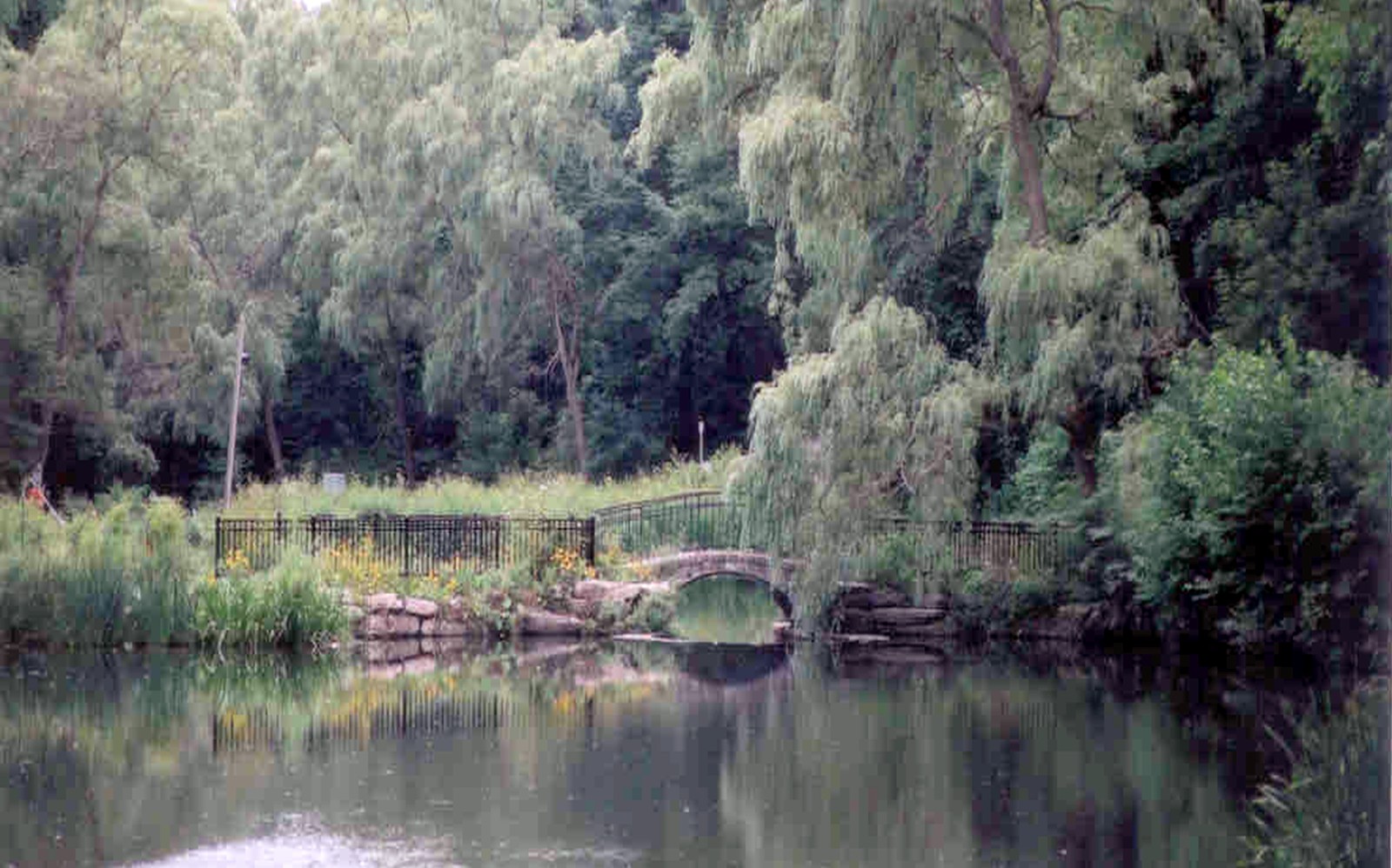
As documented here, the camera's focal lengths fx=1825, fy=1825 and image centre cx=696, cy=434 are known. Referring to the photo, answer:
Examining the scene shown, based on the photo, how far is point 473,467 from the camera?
150 ft

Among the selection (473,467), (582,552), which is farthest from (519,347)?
(582,552)

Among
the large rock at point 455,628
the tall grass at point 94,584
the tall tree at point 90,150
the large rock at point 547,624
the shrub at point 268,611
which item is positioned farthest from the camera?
the tall tree at point 90,150

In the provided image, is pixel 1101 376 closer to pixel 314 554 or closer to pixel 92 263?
pixel 314 554

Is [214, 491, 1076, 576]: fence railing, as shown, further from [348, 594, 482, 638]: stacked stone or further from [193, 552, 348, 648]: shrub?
[193, 552, 348, 648]: shrub

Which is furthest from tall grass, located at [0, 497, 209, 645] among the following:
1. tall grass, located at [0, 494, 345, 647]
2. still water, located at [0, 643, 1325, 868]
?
still water, located at [0, 643, 1325, 868]

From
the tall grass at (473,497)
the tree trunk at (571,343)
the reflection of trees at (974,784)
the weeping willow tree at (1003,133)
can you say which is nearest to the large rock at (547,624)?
the tall grass at (473,497)

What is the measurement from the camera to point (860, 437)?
23.8 m

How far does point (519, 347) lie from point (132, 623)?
73.0 feet

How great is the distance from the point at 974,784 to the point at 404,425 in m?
34.4

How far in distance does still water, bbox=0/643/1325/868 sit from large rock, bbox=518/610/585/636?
2.57 m

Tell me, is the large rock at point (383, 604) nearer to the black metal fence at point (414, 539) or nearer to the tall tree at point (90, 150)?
the black metal fence at point (414, 539)

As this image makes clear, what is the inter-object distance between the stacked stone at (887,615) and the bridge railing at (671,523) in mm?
2763

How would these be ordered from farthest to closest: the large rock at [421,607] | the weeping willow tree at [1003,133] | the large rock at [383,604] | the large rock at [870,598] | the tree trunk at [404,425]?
the tree trunk at [404,425]
the large rock at [870,598]
the large rock at [421,607]
the large rock at [383,604]
the weeping willow tree at [1003,133]

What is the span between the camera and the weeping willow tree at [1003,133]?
942 inches
